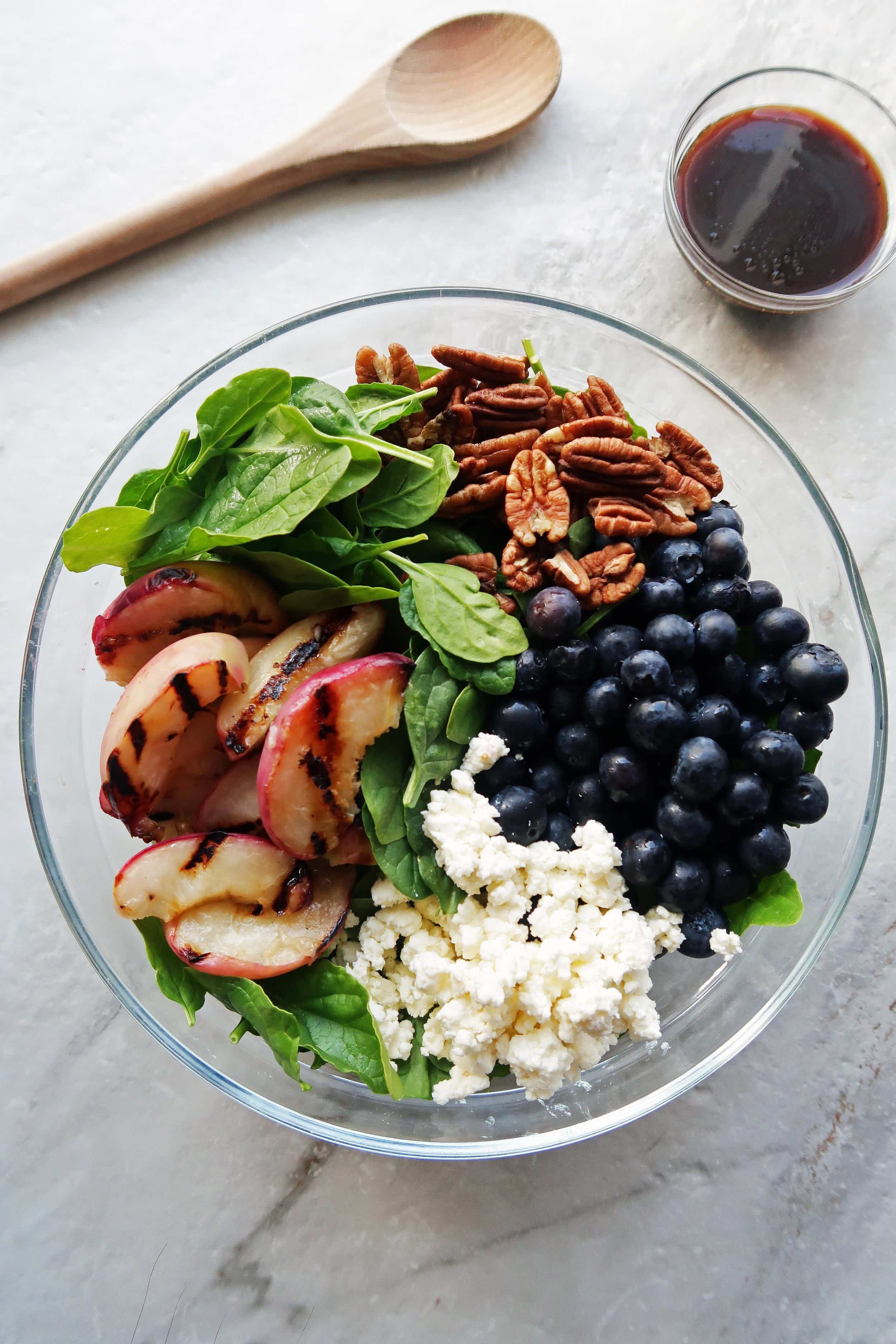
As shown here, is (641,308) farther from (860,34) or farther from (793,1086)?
(793,1086)

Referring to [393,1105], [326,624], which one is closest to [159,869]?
[326,624]

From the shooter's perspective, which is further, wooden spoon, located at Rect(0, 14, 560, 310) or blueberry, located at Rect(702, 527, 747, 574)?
wooden spoon, located at Rect(0, 14, 560, 310)

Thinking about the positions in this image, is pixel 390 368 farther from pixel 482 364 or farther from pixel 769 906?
pixel 769 906

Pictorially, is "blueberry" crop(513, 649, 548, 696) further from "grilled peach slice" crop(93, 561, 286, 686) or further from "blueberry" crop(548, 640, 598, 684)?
"grilled peach slice" crop(93, 561, 286, 686)

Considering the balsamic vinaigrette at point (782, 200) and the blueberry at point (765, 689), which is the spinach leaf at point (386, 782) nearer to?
the blueberry at point (765, 689)

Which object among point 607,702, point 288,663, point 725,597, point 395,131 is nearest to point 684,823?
point 607,702

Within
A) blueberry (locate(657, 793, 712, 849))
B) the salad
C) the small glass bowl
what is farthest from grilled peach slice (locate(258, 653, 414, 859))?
the small glass bowl

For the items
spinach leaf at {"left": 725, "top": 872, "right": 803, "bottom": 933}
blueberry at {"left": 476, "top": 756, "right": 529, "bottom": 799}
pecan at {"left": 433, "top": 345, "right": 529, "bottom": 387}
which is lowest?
spinach leaf at {"left": 725, "top": 872, "right": 803, "bottom": 933}

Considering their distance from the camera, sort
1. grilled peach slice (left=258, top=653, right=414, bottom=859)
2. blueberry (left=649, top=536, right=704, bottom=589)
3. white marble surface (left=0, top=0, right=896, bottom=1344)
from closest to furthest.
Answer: grilled peach slice (left=258, top=653, right=414, bottom=859)
blueberry (left=649, top=536, right=704, bottom=589)
white marble surface (left=0, top=0, right=896, bottom=1344)
